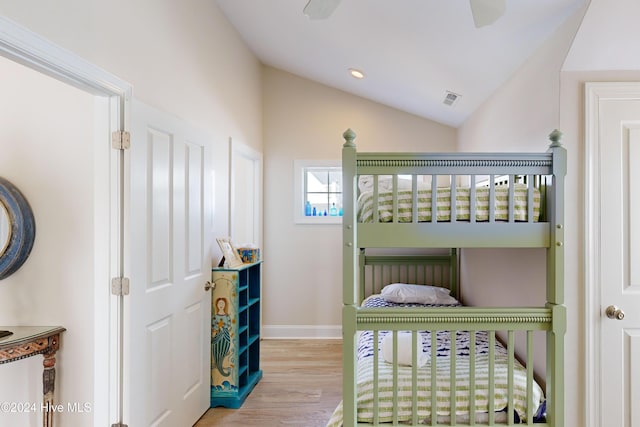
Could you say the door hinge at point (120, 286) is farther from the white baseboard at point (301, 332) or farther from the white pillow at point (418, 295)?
the white baseboard at point (301, 332)

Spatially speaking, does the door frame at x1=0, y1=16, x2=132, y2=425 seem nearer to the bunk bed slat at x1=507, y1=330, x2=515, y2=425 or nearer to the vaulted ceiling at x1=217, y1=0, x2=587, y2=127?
the vaulted ceiling at x1=217, y1=0, x2=587, y2=127

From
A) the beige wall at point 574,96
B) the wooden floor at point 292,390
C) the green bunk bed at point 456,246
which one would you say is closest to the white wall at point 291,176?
the wooden floor at point 292,390

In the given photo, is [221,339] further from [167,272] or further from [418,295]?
[418,295]

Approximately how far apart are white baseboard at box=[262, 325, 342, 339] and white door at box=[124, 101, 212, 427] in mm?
1660

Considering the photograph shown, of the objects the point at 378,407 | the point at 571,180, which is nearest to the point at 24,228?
the point at 378,407

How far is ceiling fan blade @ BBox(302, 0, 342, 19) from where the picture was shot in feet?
4.68

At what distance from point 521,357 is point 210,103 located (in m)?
2.83

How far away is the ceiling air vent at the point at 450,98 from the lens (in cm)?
336

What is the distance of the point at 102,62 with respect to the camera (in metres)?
1.83

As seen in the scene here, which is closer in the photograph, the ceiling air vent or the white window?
the ceiling air vent

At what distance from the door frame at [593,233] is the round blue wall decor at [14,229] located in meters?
2.91

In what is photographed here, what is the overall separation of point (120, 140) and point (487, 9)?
5.73ft

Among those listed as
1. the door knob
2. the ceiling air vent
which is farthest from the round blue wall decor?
the ceiling air vent

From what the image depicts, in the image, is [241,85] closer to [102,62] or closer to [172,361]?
[102,62]
